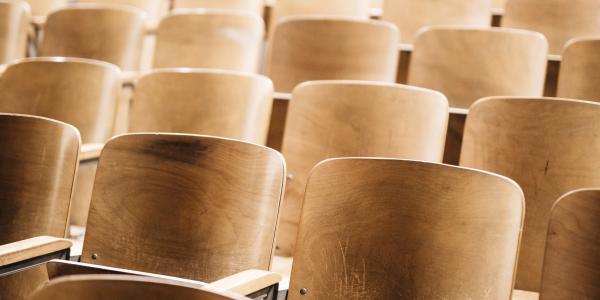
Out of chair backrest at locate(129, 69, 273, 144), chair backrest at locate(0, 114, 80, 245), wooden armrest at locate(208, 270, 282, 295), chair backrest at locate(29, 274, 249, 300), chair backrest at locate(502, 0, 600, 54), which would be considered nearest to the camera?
chair backrest at locate(29, 274, 249, 300)

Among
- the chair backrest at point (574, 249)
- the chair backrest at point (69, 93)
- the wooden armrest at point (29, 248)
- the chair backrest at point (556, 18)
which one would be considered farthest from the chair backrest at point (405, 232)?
the chair backrest at point (556, 18)

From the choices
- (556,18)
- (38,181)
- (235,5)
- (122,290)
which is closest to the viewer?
(122,290)

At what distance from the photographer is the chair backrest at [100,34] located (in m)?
0.74

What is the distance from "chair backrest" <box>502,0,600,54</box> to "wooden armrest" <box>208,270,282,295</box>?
1.49 ft

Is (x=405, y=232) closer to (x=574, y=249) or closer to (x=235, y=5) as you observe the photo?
(x=574, y=249)

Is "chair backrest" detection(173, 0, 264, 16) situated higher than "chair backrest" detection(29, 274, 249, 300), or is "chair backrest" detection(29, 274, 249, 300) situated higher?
"chair backrest" detection(173, 0, 264, 16)

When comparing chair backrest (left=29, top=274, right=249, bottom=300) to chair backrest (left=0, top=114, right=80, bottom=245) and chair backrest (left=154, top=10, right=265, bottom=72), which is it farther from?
chair backrest (left=154, top=10, right=265, bottom=72)

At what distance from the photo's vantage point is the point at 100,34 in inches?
29.2

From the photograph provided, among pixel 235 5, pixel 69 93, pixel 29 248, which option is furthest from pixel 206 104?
pixel 235 5

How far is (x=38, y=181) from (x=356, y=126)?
Result: 196mm

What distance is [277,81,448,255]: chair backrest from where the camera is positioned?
499 mm

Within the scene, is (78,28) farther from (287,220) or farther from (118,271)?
(118,271)

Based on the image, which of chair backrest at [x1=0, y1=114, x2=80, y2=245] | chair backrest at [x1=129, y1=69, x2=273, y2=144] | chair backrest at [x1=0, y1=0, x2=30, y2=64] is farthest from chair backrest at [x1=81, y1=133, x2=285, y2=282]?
chair backrest at [x1=0, y1=0, x2=30, y2=64]

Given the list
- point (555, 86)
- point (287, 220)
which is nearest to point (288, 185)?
point (287, 220)
